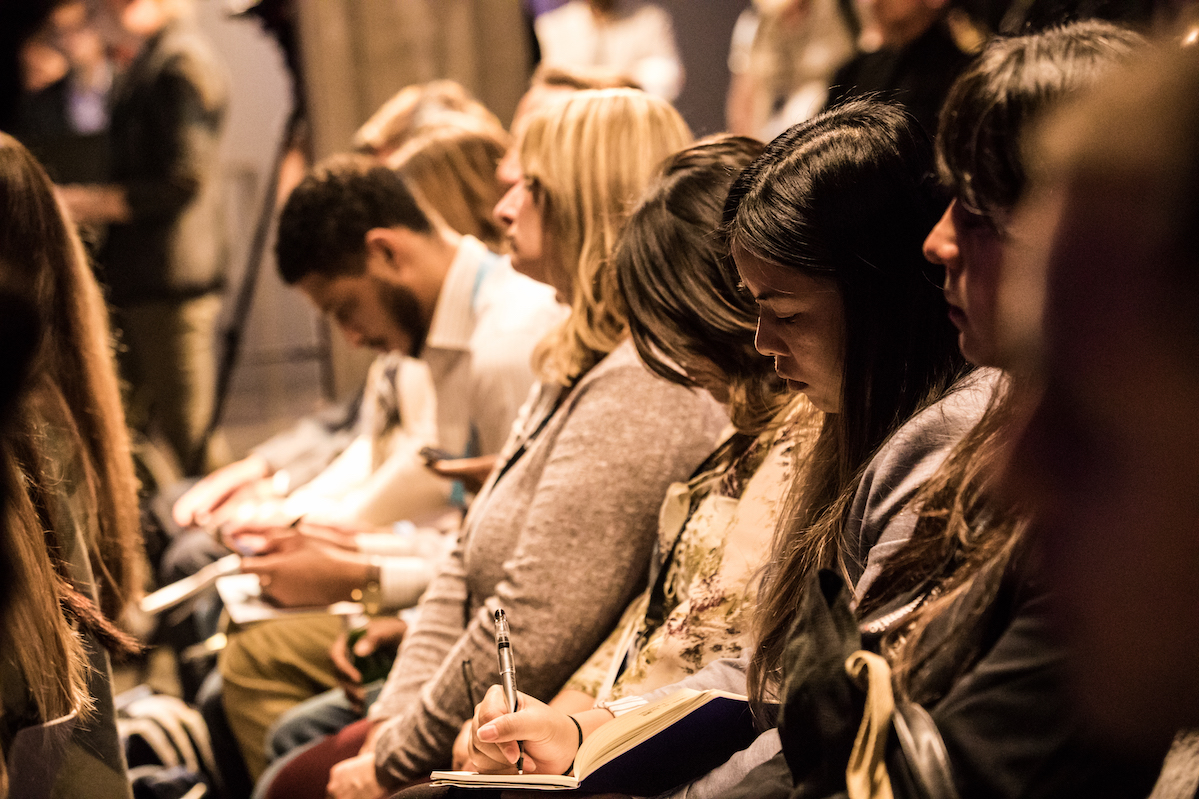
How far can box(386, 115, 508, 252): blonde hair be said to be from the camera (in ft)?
8.93

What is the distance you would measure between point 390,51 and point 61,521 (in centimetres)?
330

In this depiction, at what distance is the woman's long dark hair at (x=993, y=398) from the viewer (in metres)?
0.75

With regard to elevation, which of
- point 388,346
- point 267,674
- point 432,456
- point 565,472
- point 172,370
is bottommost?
point 172,370

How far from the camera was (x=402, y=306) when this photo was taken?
2320 millimetres

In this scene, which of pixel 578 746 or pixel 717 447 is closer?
pixel 578 746

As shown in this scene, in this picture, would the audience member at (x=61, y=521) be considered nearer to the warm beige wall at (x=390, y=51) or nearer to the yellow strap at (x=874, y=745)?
the yellow strap at (x=874, y=745)

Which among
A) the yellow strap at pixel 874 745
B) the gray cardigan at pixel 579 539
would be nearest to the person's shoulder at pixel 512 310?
the gray cardigan at pixel 579 539

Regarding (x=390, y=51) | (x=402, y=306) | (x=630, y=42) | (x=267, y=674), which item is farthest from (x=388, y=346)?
(x=390, y=51)

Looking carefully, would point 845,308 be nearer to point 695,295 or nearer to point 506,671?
point 695,295

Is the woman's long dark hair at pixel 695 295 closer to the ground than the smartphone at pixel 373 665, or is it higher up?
higher up

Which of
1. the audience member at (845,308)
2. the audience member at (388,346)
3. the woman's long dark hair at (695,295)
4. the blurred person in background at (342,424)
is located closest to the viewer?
the audience member at (845,308)

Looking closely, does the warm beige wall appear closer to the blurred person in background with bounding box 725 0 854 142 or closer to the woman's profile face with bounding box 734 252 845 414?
the blurred person in background with bounding box 725 0 854 142

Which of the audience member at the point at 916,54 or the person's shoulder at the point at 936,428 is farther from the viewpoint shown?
the audience member at the point at 916,54

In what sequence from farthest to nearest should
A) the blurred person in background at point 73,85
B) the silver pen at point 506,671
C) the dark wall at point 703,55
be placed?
the blurred person in background at point 73,85
the dark wall at point 703,55
the silver pen at point 506,671
